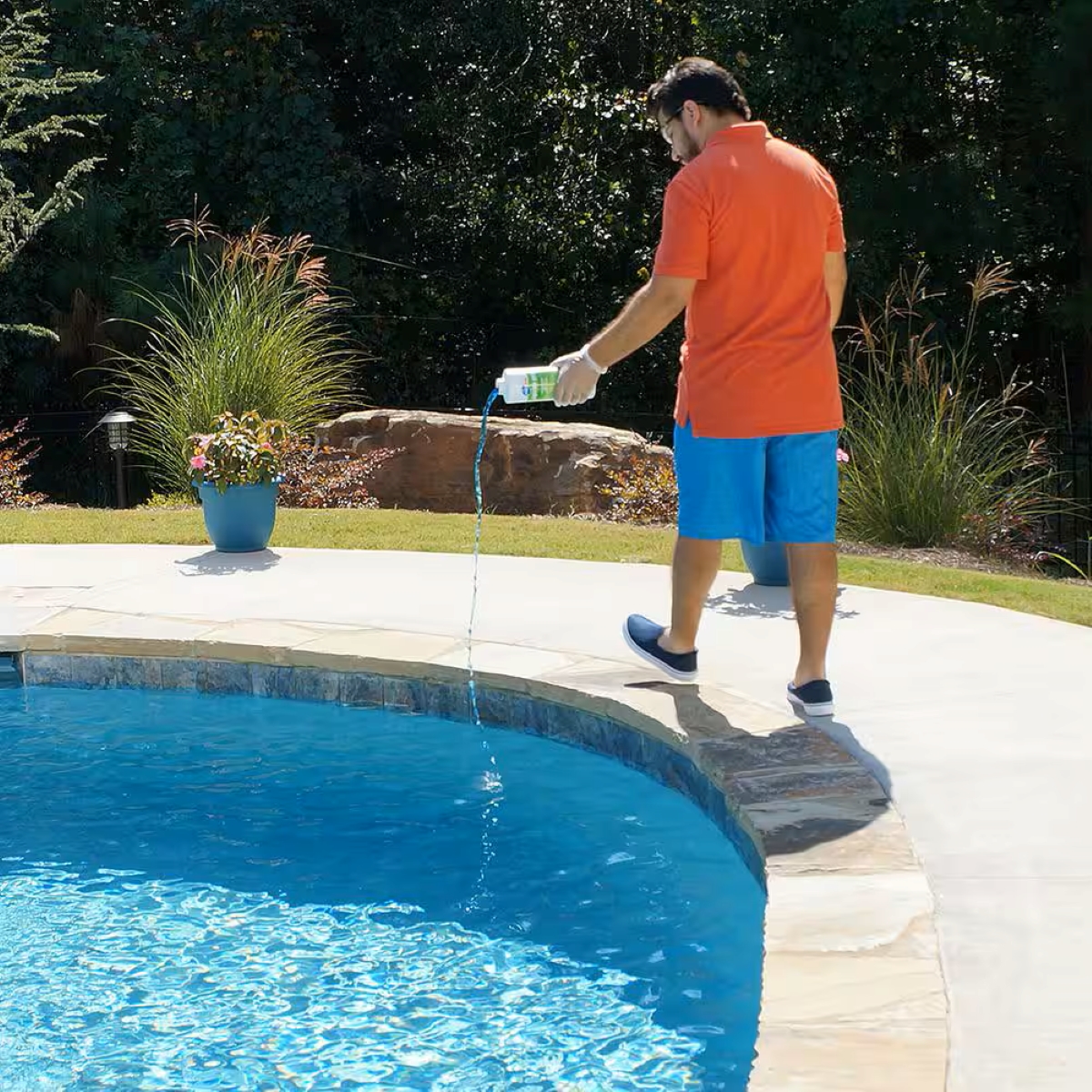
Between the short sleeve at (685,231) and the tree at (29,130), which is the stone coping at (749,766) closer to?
the short sleeve at (685,231)

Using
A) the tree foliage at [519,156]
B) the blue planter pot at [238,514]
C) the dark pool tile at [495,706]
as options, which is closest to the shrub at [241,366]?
the blue planter pot at [238,514]

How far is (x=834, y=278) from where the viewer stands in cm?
432

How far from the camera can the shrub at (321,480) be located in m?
9.84

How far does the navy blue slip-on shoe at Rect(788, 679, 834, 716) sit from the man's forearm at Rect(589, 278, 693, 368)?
1.07m

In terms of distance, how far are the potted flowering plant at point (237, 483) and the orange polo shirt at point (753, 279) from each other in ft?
11.3

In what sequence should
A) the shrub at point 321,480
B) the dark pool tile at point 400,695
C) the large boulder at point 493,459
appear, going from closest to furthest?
1. the dark pool tile at point 400,695
2. the shrub at point 321,480
3. the large boulder at point 493,459

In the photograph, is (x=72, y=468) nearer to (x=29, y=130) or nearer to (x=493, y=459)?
(x=29, y=130)

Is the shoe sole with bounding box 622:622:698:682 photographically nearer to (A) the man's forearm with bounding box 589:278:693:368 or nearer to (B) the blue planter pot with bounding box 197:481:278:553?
(A) the man's forearm with bounding box 589:278:693:368

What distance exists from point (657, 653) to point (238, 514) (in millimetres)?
3215

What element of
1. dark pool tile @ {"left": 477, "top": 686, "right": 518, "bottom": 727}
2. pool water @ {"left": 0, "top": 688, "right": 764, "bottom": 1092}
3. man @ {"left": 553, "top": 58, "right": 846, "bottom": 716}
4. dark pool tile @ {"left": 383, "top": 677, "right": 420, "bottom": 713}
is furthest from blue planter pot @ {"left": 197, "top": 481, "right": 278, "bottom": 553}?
man @ {"left": 553, "top": 58, "right": 846, "bottom": 716}

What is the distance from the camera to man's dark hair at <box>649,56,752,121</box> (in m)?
4.02

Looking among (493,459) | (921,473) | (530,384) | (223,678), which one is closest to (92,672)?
(223,678)

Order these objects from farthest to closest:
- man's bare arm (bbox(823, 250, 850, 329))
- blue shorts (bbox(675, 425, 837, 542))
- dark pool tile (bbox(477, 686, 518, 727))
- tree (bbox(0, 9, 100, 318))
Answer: tree (bbox(0, 9, 100, 318))
dark pool tile (bbox(477, 686, 518, 727))
man's bare arm (bbox(823, 250, 850, 329))
blue shorts (bbox(675, 425, 837, 542))

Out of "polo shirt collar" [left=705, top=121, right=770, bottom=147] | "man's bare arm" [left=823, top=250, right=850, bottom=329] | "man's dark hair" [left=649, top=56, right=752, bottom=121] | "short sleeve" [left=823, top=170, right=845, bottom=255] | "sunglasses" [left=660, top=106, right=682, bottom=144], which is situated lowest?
"man's bare arm" [left=823, top=250, right=850, bottom=329]
